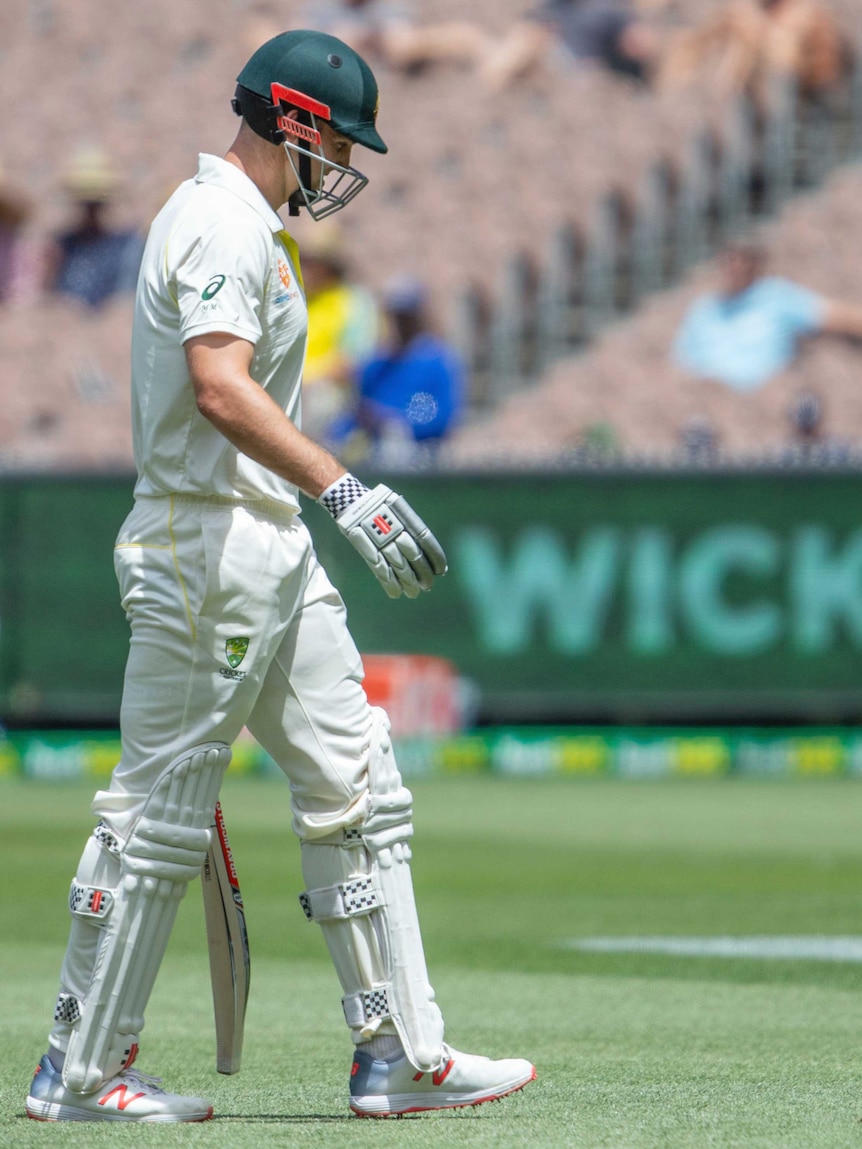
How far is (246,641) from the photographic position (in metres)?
3.85

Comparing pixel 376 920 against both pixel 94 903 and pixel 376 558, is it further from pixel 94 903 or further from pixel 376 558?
pixel 376 558

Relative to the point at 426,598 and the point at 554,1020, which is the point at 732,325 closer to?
the point at 426,598

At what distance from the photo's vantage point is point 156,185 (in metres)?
18.8

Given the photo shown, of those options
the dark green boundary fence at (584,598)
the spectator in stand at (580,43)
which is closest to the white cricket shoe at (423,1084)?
the dark green boundary fence at (584,598)

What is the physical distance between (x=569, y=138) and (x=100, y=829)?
572 inches

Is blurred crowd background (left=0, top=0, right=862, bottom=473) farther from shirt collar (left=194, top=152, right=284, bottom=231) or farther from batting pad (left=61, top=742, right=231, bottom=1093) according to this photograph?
batting pad (left=61, top=742, right=231, bottom=1093)

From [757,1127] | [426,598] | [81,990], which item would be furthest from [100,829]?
[426,598]

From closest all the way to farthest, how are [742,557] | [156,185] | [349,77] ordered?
1. [349,77]
2. [742,557]
3. [156,185]

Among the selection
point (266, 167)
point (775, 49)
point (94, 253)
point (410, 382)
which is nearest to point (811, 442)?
point (410, 382)

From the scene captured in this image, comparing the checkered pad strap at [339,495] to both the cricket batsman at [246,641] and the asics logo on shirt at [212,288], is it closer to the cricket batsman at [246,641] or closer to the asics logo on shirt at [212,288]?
the cricket batsman at [246,641]

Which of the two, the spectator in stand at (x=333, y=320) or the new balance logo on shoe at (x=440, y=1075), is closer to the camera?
the new balance logo on shoe at (x=440, y=1075)

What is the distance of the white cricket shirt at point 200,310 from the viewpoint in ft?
12.4

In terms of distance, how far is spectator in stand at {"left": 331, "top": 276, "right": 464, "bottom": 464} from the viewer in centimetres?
1232

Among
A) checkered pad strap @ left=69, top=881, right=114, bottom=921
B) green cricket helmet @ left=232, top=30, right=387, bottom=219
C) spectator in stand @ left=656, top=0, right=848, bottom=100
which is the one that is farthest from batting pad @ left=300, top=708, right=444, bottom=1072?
spectator in stand @ left=656, top=0, right=848, bottom=100
